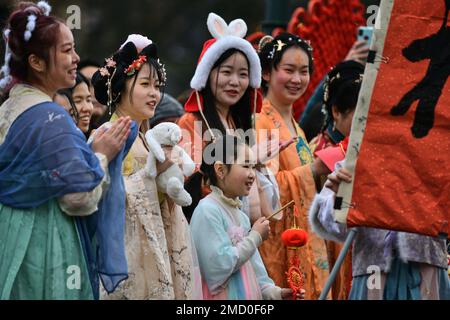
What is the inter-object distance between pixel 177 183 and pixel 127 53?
32.3 inches

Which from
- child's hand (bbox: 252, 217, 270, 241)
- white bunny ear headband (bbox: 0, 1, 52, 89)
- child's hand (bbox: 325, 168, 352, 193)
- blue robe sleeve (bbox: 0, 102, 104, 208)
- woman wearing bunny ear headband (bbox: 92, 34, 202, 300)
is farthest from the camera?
child's hand (bbox: 252, 217, 270, 241)

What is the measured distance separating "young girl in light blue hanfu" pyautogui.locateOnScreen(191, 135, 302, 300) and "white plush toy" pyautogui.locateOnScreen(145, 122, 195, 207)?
10.6 inches

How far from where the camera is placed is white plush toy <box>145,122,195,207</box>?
619cm

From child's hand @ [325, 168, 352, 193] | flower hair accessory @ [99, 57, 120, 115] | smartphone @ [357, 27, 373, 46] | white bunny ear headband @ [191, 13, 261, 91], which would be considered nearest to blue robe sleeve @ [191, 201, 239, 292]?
child's hand @ [325, 168, 352, 193]

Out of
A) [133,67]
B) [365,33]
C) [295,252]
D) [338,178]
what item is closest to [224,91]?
[133,67]

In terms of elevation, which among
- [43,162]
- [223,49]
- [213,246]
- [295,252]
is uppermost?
[223,49]

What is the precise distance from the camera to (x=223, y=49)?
7254mm

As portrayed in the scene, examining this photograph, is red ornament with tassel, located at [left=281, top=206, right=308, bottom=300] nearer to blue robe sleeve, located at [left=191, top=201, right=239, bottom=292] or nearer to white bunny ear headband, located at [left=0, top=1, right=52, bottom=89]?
blue robe sleeve, located at [left=191, top=201, right=239, bottom=292]

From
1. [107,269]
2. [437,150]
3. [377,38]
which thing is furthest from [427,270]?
[107,269]

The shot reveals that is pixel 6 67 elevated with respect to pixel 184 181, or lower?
elevated

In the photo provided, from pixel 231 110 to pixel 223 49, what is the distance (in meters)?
0.37

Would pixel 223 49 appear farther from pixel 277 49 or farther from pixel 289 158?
pixel 289 158

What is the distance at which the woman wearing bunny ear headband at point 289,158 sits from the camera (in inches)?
287

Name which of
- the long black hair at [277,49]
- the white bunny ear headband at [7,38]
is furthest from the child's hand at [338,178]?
the long black hair at [277,49]
